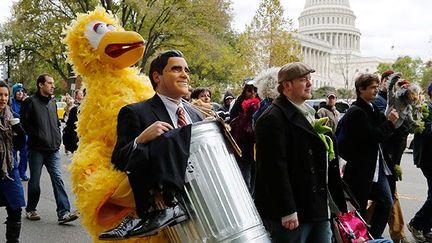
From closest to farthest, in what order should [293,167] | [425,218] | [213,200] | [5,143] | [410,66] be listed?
[213,200] → [293,167] → [5,143] → [425,218] → [410,66]

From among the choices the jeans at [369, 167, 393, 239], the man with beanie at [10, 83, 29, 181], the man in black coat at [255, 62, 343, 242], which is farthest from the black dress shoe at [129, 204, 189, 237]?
the man with beanie at [10, 83, 29, 181]

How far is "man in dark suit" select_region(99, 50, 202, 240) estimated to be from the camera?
252 cm

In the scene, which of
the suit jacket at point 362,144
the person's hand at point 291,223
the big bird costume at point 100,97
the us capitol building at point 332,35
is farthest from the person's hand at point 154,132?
the us capitol building at point 332,35

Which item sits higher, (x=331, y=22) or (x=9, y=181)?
(x=331, y=22)

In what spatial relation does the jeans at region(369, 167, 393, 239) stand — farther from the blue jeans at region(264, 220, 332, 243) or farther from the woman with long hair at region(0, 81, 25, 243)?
the woman with long hair at region(0, 81, 25, 243)

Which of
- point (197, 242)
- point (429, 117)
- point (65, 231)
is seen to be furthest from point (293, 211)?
point (65, 231)

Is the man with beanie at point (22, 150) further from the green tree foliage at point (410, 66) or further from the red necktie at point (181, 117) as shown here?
the green tree foliage at point (410, 66)

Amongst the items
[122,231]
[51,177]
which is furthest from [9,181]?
[122,231]

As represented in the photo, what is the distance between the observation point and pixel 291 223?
3.43 m

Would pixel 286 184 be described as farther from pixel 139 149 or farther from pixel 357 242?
pixel 139 149

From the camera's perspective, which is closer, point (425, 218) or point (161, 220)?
point (161, 220)

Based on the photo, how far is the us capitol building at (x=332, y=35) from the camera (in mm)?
113625

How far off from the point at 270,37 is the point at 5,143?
2463cm

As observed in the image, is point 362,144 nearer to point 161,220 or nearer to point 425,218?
point 425,218
